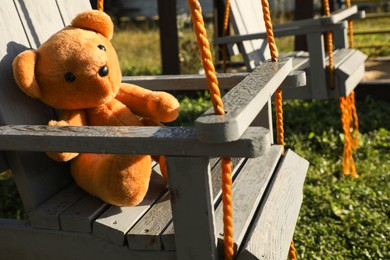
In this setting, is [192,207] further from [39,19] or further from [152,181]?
[39,19]

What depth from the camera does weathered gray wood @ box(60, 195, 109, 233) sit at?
1.77 m

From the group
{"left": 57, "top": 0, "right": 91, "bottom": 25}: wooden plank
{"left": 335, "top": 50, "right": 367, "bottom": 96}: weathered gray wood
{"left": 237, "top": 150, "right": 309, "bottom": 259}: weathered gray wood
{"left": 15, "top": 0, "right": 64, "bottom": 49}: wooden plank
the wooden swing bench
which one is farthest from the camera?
{"left": 335, "top": 50, "right": 367, "bottom": 96}: weathered gray wood

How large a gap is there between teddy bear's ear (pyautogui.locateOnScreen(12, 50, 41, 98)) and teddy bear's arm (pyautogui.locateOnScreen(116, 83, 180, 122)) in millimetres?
354

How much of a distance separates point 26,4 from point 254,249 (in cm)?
128

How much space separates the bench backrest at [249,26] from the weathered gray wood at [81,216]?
2.23 metres

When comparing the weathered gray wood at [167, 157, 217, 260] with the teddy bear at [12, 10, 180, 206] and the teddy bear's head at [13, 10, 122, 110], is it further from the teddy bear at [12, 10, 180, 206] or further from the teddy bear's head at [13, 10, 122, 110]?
the teddy bear's head at [13, 10, 122, 110]

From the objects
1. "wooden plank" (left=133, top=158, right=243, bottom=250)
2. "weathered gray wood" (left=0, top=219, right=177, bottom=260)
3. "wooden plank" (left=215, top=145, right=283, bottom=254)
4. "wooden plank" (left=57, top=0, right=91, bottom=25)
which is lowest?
"weathered gray wood" (left=0, top=219, right=177, bottom=260)

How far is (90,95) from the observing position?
75.2 inches

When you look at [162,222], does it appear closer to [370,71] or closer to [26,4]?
[26,4]

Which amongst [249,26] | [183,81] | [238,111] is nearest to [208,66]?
[238,111]

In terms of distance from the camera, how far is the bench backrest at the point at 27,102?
1.89 metres

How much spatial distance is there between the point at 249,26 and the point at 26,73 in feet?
8.55

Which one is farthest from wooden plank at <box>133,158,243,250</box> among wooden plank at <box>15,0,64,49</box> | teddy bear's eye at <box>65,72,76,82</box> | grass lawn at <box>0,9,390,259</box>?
grass lawn at <box>0,9,390,259</box>

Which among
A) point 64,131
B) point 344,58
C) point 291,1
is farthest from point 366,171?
point 291,1
